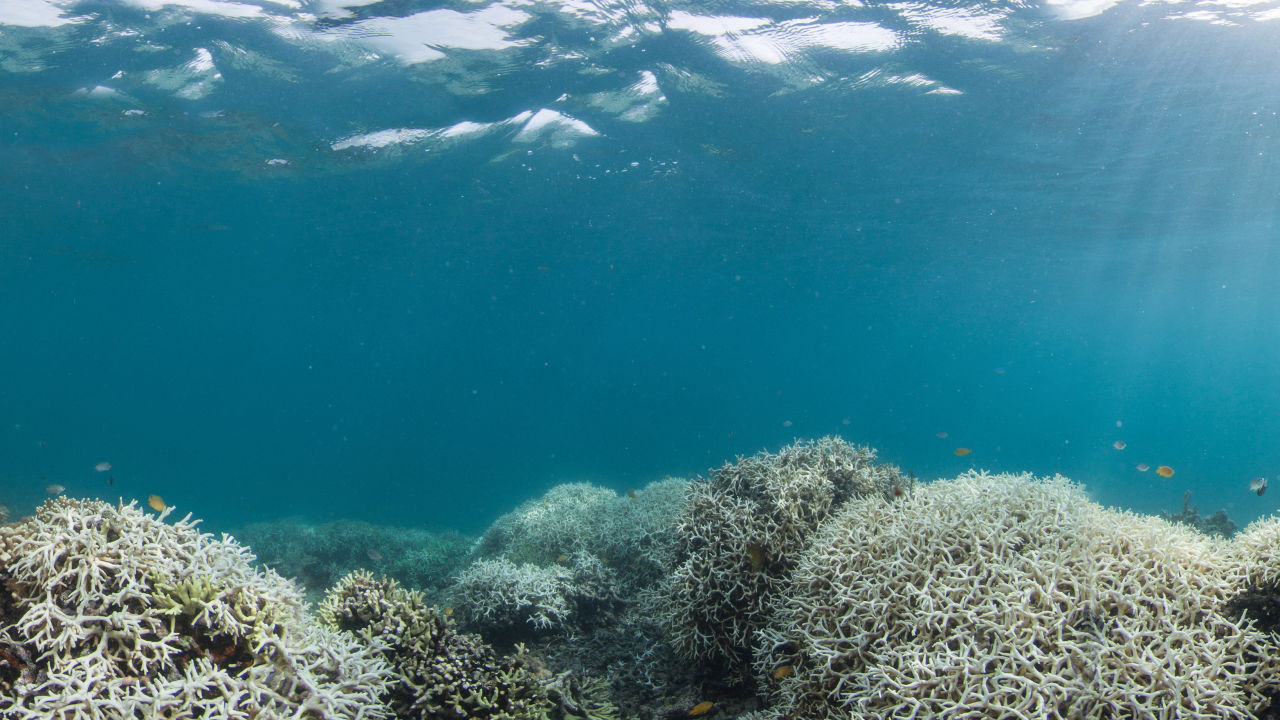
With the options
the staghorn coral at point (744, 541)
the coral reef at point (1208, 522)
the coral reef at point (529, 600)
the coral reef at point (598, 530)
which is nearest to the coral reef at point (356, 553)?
the coral reef at point (598, 530)

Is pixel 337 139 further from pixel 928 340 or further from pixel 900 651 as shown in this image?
pixel 928 340

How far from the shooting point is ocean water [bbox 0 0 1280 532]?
14.1 m

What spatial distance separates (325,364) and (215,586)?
107688 millimetres

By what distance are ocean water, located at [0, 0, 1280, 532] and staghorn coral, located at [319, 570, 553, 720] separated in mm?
12861

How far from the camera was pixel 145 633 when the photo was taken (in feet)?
9.74

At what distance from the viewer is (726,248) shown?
34.6 metres

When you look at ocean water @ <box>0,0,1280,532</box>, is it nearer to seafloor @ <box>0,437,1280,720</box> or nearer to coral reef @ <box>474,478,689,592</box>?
coral reef @ <box>474,478,689,592</box>

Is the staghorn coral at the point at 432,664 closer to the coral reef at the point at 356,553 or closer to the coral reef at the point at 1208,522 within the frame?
the coral reef at the point at 356,553

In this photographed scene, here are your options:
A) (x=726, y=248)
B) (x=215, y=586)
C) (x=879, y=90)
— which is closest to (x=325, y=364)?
(x=726, y=248)

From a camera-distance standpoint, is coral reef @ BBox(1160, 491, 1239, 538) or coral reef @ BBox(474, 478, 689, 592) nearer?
coral reef @ BBox(474, 478, 689, 592)

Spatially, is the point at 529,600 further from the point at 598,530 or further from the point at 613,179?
the point at 613,179

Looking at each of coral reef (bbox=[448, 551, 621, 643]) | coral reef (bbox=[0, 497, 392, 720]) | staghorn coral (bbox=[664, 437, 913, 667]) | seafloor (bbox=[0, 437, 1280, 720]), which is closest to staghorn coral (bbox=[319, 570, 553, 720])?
seafloor (bbox=[0, 437, 1280, 720])

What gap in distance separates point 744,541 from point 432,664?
2.79m

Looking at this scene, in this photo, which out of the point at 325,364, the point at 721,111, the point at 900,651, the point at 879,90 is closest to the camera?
the point at 900,651
